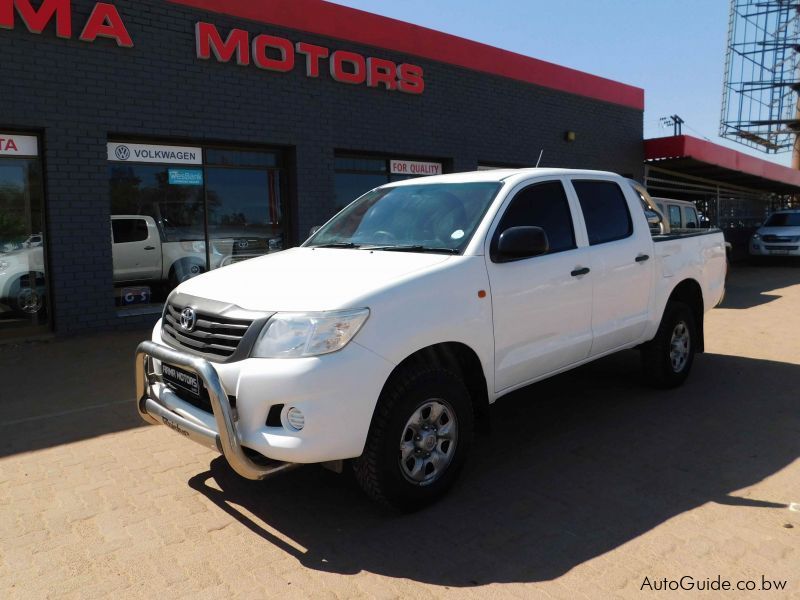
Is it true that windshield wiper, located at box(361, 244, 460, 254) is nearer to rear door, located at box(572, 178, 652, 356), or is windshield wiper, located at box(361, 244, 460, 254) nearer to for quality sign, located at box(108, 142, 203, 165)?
rear door, located at box(572, 178, 652, 356)

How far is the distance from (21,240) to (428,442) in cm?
723

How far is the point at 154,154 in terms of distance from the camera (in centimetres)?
995

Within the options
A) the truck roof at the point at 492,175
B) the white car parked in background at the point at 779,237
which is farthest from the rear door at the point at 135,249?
the white car parked in background at the point at 779,237

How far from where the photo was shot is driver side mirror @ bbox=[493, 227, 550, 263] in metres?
4.13

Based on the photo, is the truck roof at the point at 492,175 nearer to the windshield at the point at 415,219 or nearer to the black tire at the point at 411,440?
the windshield at the point at 415,219

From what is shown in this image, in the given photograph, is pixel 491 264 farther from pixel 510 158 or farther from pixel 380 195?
pixel 510 158

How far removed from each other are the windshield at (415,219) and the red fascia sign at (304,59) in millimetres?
6094

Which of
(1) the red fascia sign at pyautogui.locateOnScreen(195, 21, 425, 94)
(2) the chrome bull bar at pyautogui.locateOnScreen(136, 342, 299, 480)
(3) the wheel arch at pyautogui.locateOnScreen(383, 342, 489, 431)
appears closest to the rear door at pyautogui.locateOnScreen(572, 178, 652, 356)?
(3) the wheel arch at pyautogui.locateOnScreen(383, 342, 489, 431)

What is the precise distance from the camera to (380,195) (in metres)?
5.34

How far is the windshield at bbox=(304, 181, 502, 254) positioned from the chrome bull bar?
149 centimetres

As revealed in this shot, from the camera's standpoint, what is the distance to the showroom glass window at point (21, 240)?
8641mm

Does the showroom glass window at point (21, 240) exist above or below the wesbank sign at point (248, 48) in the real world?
below

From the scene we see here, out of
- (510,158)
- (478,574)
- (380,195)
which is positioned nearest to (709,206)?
(510,158)

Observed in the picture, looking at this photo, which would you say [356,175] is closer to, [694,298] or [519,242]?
[694,298]
